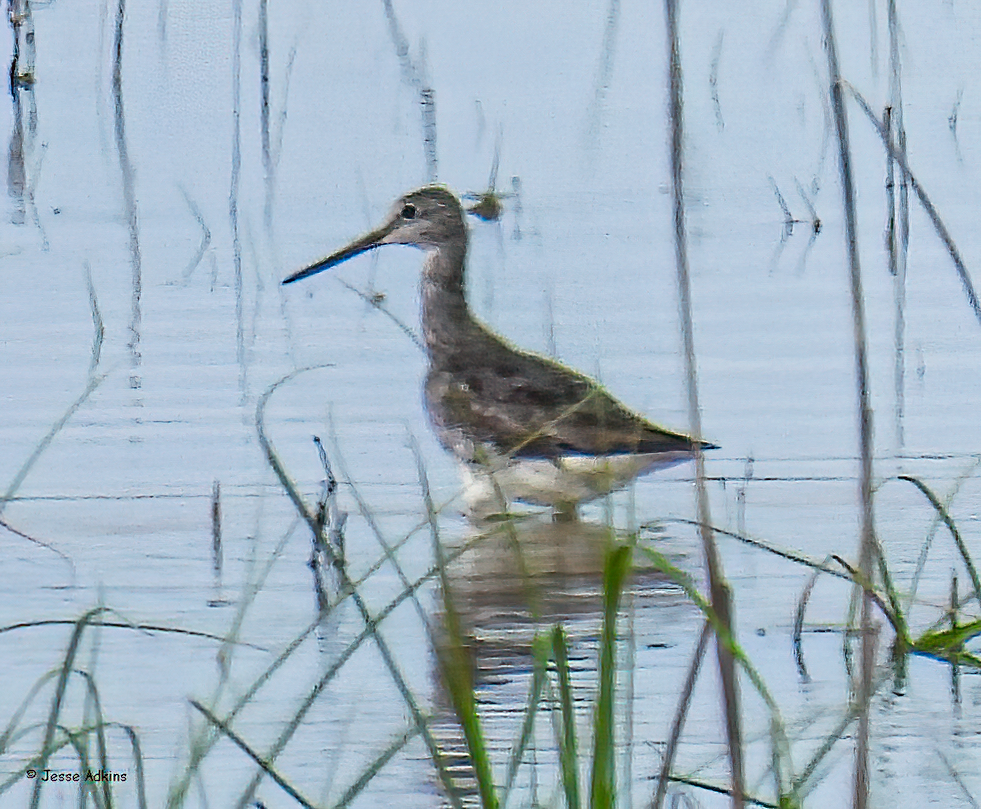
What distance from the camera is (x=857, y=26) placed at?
4934mm

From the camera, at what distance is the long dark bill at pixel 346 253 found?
13.5 feet

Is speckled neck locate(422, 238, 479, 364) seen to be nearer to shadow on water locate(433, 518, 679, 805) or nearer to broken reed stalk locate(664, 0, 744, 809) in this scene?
shadow on water locate(433, 518, 679, 805)

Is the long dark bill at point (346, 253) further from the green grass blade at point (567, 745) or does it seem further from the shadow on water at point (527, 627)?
the green grass blade at point (567, 745)

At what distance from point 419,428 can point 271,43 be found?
179 centimetres

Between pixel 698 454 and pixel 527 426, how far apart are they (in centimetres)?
186

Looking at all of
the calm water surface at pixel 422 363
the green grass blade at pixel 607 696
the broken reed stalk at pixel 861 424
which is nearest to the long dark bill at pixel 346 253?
the calm water surface at pixel 422 363

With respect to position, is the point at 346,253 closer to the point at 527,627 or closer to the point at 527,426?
the point at 527,426

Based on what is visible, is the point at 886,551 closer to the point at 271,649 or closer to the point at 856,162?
the point at 271,649

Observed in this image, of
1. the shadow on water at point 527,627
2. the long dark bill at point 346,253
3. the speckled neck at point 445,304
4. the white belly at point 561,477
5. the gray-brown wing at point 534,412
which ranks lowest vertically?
the shadow on water at point 527,627

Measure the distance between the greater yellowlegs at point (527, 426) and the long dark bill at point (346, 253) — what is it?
1.16ft

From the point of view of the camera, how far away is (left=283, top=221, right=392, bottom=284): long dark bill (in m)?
4.11

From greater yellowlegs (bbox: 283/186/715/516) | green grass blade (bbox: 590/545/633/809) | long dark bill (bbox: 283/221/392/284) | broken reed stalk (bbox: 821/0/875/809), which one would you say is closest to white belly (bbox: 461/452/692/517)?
greater yellowlegs (bbox: 283/186/715/516)

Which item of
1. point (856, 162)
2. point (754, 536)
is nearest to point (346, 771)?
point (754, 536)

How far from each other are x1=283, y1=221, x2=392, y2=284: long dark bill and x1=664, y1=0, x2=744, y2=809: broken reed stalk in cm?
260
